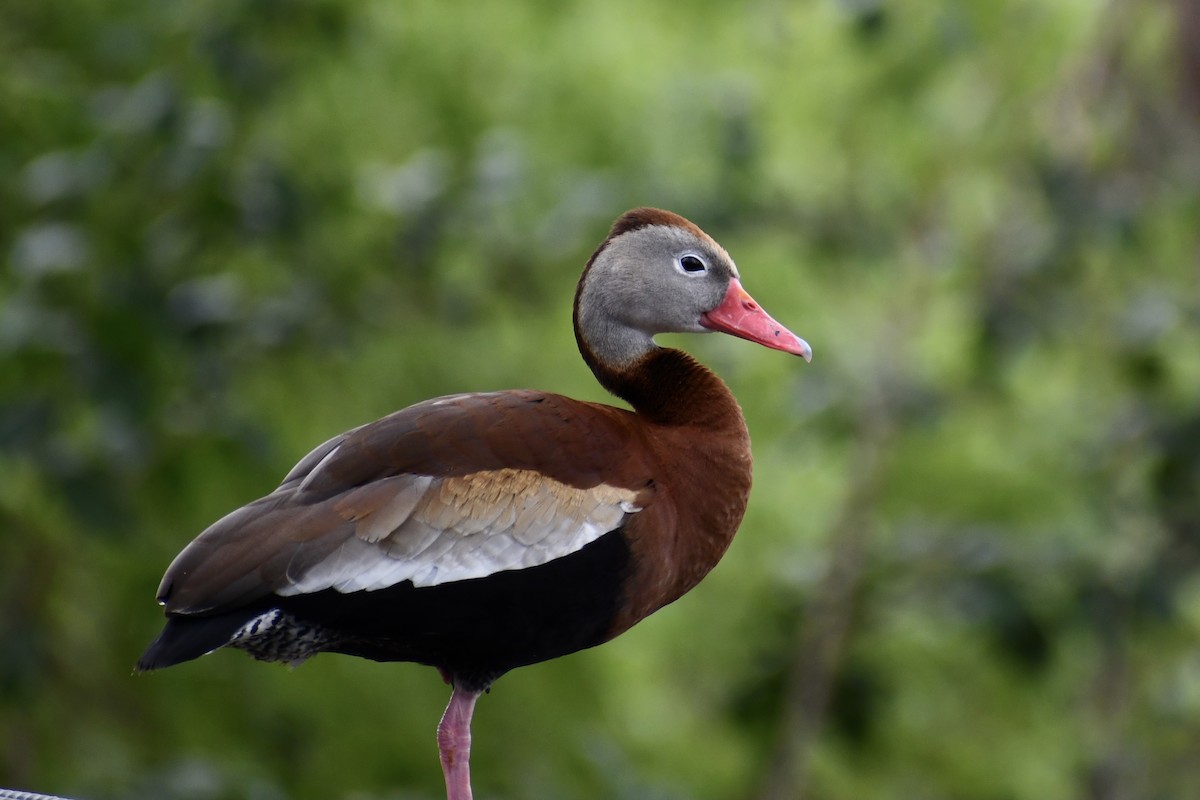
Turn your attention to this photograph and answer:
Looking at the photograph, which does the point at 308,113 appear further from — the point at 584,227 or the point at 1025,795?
the point at 1025,795

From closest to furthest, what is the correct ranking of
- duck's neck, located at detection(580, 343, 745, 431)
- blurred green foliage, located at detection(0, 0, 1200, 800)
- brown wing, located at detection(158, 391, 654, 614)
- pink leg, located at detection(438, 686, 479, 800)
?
brown wing, located at detection(158, 391, 654, 614) < pink leg, located at detection(438, 686, 479, 800) < duck's neck, located at detection(580, 343, 745, 431) < blurred green foliage, located at detection(0, 0, 1200, 800)

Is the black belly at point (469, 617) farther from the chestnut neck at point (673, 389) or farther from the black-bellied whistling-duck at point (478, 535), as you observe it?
the chestnut neck at point (673, 389)

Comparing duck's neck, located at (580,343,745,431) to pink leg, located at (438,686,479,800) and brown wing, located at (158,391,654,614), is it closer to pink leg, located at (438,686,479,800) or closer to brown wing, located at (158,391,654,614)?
brown wing, located at (158,391,654,614)

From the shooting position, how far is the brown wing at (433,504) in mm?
2521

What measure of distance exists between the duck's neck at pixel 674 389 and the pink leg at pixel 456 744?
63 centimetres

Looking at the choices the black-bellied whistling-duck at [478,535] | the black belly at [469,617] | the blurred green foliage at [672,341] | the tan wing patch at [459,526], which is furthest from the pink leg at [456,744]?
the blurred green foliage at [672,341]

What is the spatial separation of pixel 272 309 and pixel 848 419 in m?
1.83

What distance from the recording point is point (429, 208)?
4746mm

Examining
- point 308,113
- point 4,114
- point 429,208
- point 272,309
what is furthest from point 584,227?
point 4,114

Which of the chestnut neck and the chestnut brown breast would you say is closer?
the chestnut brown breast

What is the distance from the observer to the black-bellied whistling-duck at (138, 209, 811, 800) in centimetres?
253

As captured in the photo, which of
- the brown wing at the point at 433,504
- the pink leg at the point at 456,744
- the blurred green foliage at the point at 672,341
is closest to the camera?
the brown wing at the point at 433,504

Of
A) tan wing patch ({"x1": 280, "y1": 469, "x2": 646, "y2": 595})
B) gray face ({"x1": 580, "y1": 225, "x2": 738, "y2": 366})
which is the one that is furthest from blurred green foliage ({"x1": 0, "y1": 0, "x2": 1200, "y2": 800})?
tan wing patch ({"x1": 280, "y1": 469, "x2": 646, "y2": 595})

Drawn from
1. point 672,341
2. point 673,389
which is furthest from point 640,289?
point 672,341
